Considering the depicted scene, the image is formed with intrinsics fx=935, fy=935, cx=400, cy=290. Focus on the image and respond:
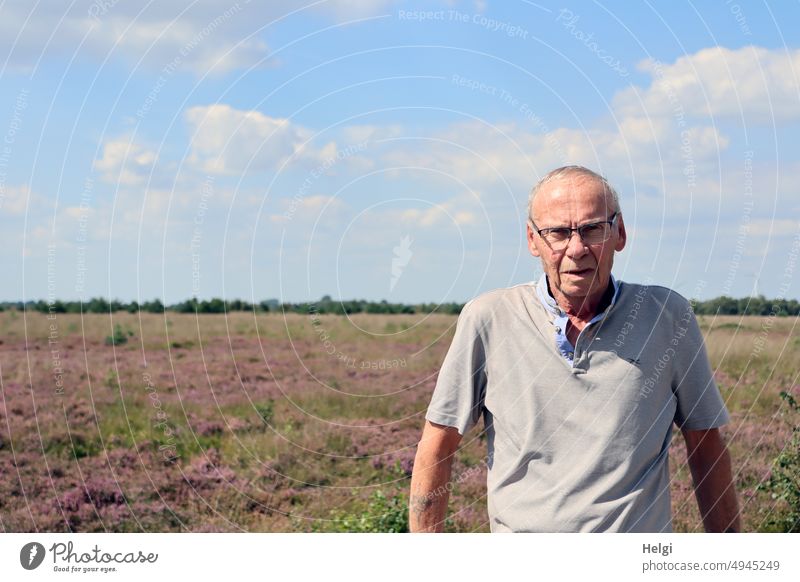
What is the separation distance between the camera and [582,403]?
427cm

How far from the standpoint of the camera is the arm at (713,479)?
4.53 m

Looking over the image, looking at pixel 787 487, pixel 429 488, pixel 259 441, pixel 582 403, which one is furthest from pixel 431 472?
pixel 259 441

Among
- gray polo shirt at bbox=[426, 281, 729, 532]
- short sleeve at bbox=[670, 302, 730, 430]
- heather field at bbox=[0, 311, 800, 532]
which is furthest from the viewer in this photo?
heather field at bbox=[0, 311, 800, 532]

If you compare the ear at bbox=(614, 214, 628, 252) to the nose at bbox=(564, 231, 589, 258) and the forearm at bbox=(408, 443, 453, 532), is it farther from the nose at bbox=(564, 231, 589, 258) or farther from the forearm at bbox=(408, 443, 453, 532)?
the forearm at bbox=(408, 443, 453, 532)

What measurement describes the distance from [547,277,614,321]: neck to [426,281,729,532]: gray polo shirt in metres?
0.06

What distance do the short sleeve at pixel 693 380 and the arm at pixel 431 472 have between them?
109 centimetres

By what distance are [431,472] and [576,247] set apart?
1.29 meters

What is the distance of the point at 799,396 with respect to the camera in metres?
10.8

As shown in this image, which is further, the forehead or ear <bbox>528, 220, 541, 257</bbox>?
ear <bbox>528, 220, 541, 257</bbox>

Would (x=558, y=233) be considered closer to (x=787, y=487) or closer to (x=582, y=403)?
(x=582, y=403)

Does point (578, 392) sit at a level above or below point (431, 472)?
above

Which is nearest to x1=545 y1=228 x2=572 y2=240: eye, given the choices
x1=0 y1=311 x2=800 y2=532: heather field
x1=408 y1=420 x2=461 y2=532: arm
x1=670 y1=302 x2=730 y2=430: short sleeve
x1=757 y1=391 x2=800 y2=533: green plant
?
x1=670 y1=302 x2=730 y2=430: short sleeve

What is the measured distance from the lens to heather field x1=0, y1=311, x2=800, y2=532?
953 centimetres

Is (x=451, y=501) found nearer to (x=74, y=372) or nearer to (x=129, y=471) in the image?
(x=129, y=471)
